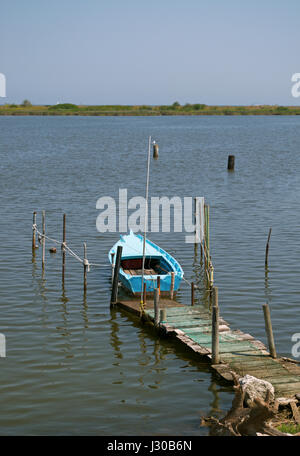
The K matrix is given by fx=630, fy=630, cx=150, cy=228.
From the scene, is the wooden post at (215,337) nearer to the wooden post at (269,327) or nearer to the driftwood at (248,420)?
the wooden post at (269,327)

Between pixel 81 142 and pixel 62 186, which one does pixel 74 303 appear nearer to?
pixel 62 186

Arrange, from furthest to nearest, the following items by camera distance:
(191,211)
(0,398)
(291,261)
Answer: (191,211) → (291,261) → (0,398)

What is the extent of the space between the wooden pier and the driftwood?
5.19 ft

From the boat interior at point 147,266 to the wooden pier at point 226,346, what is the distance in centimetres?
295

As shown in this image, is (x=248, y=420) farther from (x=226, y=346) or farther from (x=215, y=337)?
(x=226, y=346)

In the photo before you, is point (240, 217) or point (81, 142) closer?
point (240, 217)

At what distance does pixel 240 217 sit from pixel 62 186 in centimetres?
1789

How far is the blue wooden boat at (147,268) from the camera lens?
24.0m

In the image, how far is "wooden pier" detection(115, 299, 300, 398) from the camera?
16.5 m

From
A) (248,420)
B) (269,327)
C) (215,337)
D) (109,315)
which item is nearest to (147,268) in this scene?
(109,315)

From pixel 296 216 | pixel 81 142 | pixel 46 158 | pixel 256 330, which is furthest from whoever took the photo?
pixel 81 142

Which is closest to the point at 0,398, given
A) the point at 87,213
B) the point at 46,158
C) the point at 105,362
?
the point at 105,362

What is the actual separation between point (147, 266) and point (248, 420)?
1361cm
